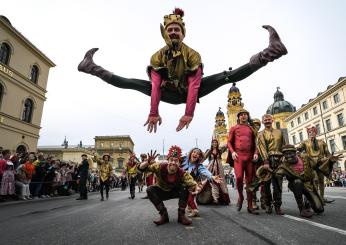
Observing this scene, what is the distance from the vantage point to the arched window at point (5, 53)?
2094cm

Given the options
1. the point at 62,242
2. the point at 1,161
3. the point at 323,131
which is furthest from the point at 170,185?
the point at 323,131

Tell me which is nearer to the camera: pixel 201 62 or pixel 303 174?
pixel 201 62

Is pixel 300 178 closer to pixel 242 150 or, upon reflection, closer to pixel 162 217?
pixel 242 150

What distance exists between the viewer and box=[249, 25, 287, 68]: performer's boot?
10.2 feet

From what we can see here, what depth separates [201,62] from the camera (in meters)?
3.48

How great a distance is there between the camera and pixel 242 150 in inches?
213

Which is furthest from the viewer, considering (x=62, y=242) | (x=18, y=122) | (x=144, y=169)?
(x=18, y=122)

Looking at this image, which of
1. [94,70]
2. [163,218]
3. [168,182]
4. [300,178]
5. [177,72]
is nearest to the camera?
[177,72]

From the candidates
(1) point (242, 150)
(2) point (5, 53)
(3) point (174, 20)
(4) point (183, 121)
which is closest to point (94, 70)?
(3) point (174, 20)

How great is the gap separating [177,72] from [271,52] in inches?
45.4

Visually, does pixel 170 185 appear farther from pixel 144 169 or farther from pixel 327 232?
pixel 327 232

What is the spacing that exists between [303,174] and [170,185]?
2414 mm

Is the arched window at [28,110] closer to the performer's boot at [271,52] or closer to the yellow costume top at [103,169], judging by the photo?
the yellow costume top at [103,169]

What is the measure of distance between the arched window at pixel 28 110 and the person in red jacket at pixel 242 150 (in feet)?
73.8
